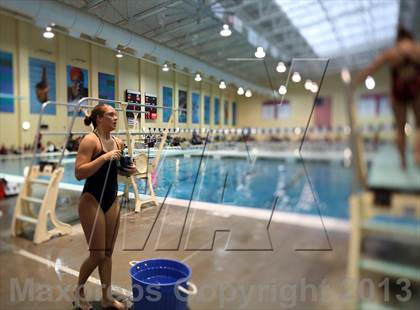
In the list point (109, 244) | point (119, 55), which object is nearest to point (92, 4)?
point (119, 55)

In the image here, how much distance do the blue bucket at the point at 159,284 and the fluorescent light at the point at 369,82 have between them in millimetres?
1389

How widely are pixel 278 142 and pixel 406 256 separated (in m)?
0.98

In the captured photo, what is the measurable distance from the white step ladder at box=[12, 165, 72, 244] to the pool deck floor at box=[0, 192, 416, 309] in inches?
4.2

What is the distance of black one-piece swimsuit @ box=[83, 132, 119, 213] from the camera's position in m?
1.53

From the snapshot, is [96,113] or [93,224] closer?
[96,113]

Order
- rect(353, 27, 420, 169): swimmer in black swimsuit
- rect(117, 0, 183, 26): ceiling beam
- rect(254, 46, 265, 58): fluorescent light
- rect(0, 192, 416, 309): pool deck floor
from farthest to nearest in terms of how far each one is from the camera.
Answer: rect(0, 192, 416, 309): pool deck floor, rect(254, 46, 265, 58): fluorescent light, rect(117, 0, 183, 26): ceiling beam, rect(353, 27, 420, 169): swimmer in black swimsuit

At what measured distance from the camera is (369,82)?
54cm

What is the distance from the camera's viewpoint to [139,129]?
1519mm

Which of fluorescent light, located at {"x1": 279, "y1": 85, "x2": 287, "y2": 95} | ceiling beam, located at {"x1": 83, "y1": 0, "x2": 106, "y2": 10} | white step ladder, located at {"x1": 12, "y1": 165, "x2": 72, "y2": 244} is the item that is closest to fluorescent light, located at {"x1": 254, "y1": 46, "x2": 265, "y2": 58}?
fluorescent light, located at {"x1": 279, "y1": 85, "x2": 287, "y2": 95}

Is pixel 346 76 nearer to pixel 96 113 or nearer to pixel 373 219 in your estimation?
pixel 373 219

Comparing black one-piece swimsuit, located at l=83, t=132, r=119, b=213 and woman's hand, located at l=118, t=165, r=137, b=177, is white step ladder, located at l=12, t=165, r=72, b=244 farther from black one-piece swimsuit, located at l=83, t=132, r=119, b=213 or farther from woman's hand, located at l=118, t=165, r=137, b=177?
woman's hand, located at l=118, t=165, r=137, b=177

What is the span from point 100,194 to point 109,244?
31 cm

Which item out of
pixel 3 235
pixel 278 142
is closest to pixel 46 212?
pixel 3 235

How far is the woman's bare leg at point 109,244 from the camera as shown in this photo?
1.61 m
